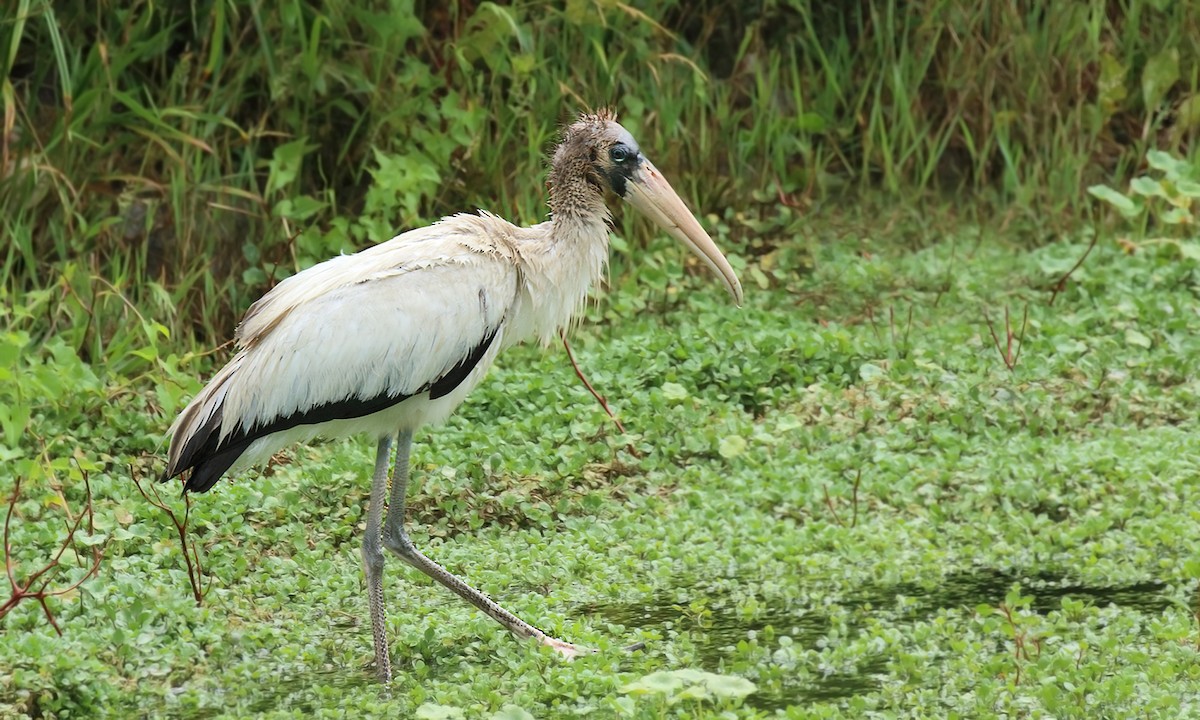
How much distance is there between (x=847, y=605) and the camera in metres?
5.07

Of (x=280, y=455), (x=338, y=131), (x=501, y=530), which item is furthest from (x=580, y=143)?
(x=338, y=131)

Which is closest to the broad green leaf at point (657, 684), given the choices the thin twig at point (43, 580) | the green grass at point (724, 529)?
the green grass at point (724, 529)

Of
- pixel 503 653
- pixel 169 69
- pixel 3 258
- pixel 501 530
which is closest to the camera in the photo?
pixel 503 653

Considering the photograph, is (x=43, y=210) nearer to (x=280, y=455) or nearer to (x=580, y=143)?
(x=280, y=455)

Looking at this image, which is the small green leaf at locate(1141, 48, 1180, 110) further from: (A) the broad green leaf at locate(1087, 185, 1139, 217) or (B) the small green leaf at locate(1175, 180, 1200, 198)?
(A) the broad green leaf at locate(1087, 185, 1139, 217)

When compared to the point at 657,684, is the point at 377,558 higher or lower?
lower

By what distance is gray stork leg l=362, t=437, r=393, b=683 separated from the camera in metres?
4.56

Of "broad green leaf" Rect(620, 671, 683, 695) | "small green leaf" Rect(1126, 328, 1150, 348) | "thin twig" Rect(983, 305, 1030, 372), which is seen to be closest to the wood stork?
"broad green leaf" Rect(620, 671, 683, 695)

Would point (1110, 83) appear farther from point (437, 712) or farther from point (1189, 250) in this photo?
point (437, 712)

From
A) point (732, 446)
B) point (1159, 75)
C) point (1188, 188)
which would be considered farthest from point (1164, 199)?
point (732, 446)

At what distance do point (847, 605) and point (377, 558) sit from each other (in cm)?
141

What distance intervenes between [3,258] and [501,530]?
273 cm

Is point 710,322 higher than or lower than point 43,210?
lower

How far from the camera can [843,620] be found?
16.0 ft
